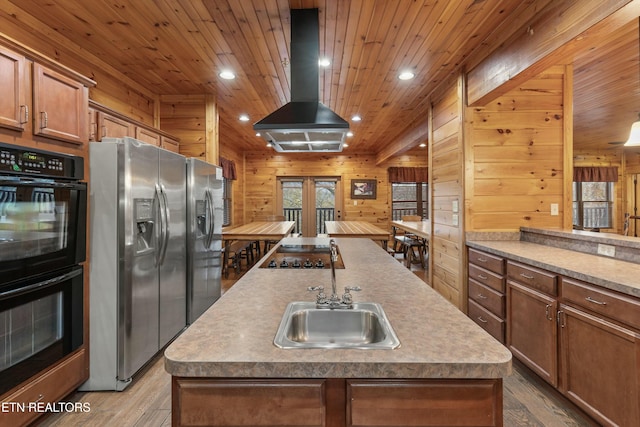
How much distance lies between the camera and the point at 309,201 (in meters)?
8.58

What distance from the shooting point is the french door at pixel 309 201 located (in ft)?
27.9

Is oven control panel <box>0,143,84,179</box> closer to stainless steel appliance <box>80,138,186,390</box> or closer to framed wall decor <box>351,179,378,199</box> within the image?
stainless steel appliance <box>80,138,186,390</box>

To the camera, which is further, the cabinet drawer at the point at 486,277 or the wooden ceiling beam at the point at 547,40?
the cabinet drawer at the point at 486,277

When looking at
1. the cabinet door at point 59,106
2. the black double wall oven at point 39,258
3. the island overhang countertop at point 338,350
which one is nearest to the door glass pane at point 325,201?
the cabinet door at point 59,106

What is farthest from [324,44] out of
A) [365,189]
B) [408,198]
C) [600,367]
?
[408,198]

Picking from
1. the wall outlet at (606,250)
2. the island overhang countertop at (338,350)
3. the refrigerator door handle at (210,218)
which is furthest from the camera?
the refrigerator door handle at (210,218)

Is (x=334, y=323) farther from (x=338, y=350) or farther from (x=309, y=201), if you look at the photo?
(x=309, y=201)

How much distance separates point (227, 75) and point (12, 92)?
81.0 inches

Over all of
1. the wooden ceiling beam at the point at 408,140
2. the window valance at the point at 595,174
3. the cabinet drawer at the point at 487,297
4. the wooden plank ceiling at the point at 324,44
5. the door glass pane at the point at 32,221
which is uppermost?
the wooden plank ceiling at the point at 324,44

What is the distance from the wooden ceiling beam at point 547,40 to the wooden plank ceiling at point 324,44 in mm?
132

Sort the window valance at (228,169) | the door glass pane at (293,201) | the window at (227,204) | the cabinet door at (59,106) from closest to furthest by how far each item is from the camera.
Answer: the cabinet door at (59,106) → the window valance at (228,169) → the window at (227,204) → the door glass pane at (293,201)

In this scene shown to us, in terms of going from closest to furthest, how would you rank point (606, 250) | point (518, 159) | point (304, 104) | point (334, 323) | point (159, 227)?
point (334, 323) < point (606, 250) < point (304, 104) < point (159, 227) < point (518, 159)

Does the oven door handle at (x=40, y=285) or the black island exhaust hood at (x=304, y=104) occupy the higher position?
the black island exhaust hood at (x=304, y=104)

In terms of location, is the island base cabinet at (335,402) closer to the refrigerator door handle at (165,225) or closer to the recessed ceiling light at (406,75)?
the refrigerator door handle at (165,225)
